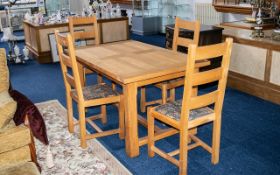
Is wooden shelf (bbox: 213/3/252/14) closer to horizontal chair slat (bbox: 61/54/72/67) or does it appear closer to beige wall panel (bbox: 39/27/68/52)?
beige wall panel (bbox: 39/27/68/52)

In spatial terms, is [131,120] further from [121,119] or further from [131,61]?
[131,61]

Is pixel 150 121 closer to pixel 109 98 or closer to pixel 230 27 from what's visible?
pixel 109 98

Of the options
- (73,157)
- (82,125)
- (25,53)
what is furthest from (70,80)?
(25,53)

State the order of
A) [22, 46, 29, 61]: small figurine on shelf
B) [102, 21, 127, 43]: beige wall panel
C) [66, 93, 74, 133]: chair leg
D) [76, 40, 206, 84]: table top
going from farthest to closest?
[102, 21, 127, 43]: beige wall panel
[22, 46, 29, 61]: small figurine on shelf
[66, 93, 74, 133]: chair leg
[76, 40, 206, 84]: table top

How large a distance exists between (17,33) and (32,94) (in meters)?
5.08

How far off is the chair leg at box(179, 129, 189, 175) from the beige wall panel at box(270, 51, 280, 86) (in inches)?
74.4

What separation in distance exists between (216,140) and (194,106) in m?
0.48

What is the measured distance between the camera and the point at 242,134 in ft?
10.3

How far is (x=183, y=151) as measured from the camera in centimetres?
238

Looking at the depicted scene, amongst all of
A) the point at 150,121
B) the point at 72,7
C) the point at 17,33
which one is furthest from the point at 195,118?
the point at 17,33

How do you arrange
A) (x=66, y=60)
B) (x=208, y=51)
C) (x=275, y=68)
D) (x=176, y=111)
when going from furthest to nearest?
(x=275, y=68) → (x=66, y=60) → (x=176, y=111) → (x=208, y=51)

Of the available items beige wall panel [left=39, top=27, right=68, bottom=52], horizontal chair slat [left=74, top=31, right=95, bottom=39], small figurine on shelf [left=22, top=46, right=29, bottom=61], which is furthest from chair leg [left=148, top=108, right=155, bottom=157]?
small figurine on shelf [left=22, top=46, right=29, bottom=61]

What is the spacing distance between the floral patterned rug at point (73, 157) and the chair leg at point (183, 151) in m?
0.43

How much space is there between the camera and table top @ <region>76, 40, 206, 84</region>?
2.52m
